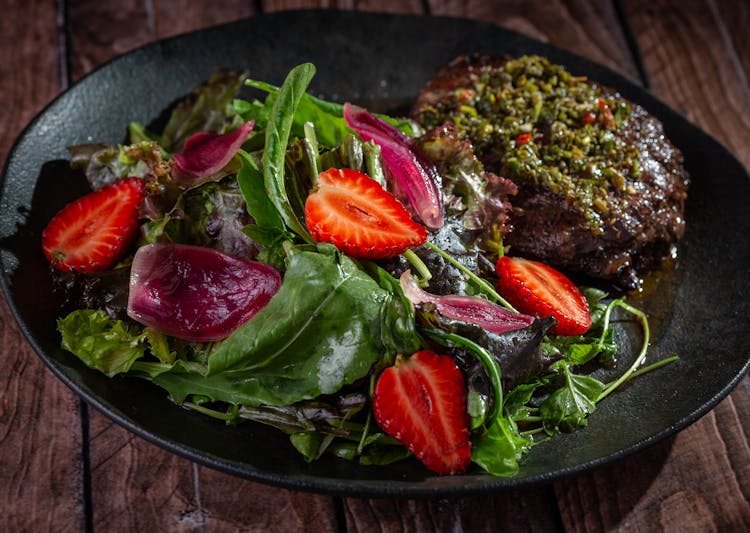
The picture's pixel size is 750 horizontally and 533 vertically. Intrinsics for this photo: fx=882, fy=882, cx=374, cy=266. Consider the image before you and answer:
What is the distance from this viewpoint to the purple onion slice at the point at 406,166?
2.69 m

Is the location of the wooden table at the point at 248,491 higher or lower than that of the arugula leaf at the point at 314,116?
lower

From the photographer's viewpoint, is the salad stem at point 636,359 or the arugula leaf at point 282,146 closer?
the arugula leaf at point 282,146

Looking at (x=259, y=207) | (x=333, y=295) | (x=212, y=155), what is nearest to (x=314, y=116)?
(x=212, y=155)

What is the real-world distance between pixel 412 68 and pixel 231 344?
1866 millimetres

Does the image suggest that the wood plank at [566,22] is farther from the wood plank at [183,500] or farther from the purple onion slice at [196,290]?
the wood plank at [183,500]

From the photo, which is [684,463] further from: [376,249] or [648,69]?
[648,69]

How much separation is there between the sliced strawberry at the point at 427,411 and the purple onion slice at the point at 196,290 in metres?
0.47

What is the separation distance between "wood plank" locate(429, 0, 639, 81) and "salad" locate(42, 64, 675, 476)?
5.36ft

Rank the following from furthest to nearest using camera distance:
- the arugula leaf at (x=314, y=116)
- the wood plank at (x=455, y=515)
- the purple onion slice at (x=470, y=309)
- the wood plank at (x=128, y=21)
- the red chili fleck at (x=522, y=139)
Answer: the wood plank at (x=128, y=21), the red chili fleck at (x=522, y=139), the arugula leaf at (x=314, y=116), the wood plank at (x=455, y=515), the purple onion slice at (x=470, y=309)

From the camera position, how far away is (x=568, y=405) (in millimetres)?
2533

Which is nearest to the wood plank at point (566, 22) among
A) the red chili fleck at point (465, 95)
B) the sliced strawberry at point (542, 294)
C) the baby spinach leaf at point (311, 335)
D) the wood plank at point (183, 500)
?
the red chili fleck at point (465, 95)

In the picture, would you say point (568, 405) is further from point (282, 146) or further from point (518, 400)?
point (282, 146)

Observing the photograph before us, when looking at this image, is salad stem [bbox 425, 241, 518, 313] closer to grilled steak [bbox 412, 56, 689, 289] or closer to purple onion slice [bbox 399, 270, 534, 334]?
purple onion slice [bbox 399, 270, 534, 334]

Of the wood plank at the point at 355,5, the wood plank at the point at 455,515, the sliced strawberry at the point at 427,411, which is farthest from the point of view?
the wood plank at the point at 355,5
